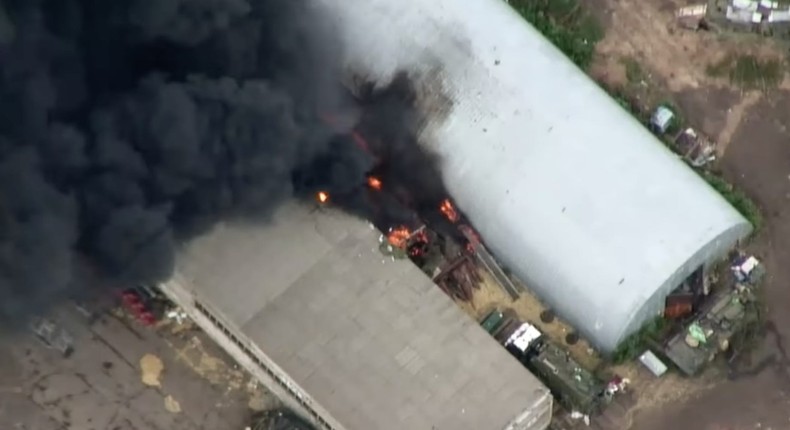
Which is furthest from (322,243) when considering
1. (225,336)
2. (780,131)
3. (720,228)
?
(780,131)

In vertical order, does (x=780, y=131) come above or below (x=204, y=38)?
below

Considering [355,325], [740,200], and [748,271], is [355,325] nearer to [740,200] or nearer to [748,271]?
[748,271]

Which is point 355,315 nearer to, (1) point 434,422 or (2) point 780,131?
(1) point 434,422

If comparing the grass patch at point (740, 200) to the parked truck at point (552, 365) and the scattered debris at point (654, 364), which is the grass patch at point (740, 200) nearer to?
the scattered debris at point (654, 364)

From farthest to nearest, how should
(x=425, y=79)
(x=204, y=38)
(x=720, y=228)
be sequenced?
(x=425, y=79)
(x=720, y=228)
(x=204, y=38)

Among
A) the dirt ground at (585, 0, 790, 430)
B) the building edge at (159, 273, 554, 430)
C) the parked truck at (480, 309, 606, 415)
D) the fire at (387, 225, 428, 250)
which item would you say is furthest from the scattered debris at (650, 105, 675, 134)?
the building edge at (159, 273, 554, 430)

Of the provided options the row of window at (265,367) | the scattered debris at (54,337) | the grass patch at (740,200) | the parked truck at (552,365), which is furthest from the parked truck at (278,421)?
the grass patch at (740,200)
